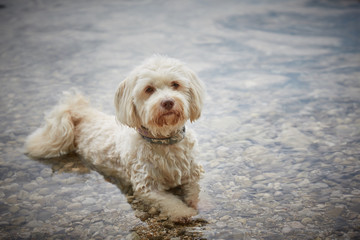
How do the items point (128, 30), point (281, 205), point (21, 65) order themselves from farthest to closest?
point (128, 30), point (21, 65), point (281, 205)

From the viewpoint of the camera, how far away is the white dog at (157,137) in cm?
306

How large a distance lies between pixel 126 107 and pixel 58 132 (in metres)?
1.46

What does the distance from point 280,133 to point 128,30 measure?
715 centimetres

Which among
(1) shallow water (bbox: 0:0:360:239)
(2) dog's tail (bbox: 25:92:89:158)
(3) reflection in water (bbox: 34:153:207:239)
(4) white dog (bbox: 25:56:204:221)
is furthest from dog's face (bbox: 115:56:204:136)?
(2) dog's tail (bbox: 25:92:89:158)

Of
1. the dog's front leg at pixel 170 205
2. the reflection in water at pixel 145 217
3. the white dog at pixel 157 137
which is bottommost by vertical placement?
the reflection in water at pixel 145 217

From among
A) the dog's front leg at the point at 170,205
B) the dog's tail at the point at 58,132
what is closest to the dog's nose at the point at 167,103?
the dog's front leg at the point at 170,205

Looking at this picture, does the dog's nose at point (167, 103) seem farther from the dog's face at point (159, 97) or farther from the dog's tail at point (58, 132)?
the dog's tail at point (58, 132)

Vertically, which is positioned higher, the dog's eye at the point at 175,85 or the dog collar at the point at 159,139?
the dog's eye at the point at 175,85

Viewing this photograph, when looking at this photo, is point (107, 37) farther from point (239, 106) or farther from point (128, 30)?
point (239, 106)

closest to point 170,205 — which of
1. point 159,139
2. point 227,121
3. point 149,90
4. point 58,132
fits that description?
point 159,139

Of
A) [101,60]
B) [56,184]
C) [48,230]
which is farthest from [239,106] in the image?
[101,60]

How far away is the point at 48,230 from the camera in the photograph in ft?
10.2

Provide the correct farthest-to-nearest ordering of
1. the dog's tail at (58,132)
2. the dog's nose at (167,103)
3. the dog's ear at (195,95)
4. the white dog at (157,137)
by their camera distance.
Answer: the dog's tail at (58,132), the dog's ear at (195,95), the white dog at (157,137), the dog's nose at (167,103)

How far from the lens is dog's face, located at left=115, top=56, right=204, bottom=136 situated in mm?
2988
